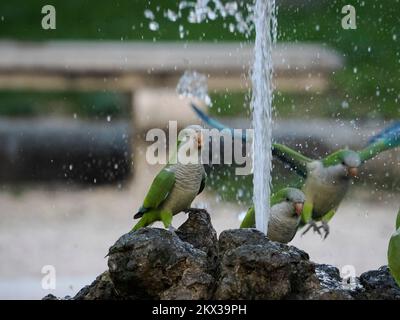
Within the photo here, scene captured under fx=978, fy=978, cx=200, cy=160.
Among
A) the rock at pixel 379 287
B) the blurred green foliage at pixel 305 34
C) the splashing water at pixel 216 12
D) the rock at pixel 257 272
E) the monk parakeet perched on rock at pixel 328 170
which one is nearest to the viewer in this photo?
the rock at pixel 257 272

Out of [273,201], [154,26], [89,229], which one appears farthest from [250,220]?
[154,26]

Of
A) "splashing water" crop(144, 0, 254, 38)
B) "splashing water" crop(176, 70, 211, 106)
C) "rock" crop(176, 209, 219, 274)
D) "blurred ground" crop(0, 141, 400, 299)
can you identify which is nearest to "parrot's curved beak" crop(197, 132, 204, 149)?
"rock" crop(176, 209, 219, 274)

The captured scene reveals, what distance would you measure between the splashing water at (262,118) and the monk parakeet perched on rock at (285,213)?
0.02 m

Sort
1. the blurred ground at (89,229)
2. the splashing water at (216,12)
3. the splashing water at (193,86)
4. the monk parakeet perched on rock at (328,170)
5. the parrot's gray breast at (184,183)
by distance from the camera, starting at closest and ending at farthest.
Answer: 1. the parrot's gray breast at (184,183)
2. the monk parakeet perched on rock at (328,170)
3. the blurred ground at (89,229)
4. the splashing water at (193,86)
5. the splashing water at (216,12)

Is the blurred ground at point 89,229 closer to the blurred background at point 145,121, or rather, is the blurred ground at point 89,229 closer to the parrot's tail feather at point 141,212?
the blurred background at point 145,121

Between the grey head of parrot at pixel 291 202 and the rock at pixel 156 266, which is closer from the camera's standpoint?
the rock at pixel 156 266

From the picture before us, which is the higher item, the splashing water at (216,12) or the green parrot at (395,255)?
the splashing water at (216,12)

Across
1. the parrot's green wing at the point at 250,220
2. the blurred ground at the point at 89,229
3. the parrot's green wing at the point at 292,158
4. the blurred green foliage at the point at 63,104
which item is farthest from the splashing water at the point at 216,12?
the parrot's green wing at the point at 250,220

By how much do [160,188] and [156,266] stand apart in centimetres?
27

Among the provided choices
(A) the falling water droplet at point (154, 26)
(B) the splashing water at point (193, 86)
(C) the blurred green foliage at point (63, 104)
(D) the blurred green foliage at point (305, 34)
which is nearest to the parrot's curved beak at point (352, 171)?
(B) the splashing water at point (193, 86)

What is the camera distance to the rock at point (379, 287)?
6.43 ft

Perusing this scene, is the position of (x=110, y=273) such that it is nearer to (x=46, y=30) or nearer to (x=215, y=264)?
(x=215, y=264)

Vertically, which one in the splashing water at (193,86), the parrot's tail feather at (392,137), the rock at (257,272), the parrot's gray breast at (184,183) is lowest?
the rock at (257,272)
